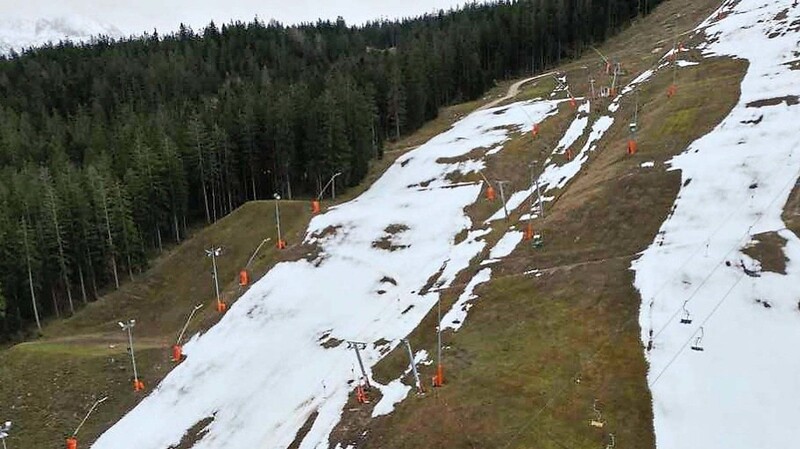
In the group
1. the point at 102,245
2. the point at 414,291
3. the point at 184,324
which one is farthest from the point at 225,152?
the point at 414,291

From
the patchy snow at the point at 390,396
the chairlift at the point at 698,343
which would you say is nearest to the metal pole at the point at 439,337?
the patchy snow at the point at 390,396

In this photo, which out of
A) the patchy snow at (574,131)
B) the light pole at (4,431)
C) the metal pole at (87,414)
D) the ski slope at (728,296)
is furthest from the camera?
the patchy snow at (574,131)

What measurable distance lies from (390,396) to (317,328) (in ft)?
51.5

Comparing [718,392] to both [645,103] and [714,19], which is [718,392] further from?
[714,19]

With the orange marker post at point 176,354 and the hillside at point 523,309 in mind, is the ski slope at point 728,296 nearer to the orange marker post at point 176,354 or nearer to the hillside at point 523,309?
the hillside at point 523,309

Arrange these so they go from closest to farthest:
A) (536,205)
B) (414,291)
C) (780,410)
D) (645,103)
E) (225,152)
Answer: (780,410) → (414,291) → (536,205) → (645,103) → (225,152)

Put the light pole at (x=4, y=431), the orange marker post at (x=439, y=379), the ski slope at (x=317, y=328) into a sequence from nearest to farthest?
the light pole at (x=4, y=431), the orange marker post at (x=439, y=379), the ski slope at (x=317, y=328)

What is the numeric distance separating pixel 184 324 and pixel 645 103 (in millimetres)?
65416

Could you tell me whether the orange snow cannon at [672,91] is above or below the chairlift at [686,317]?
above

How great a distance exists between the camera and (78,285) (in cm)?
7662

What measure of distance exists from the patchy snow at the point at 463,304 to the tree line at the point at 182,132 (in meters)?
41.8

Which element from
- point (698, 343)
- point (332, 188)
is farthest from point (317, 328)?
point (332, 188)

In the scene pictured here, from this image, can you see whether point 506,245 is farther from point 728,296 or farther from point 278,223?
point 278,223

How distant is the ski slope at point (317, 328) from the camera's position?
4631 centimetres
